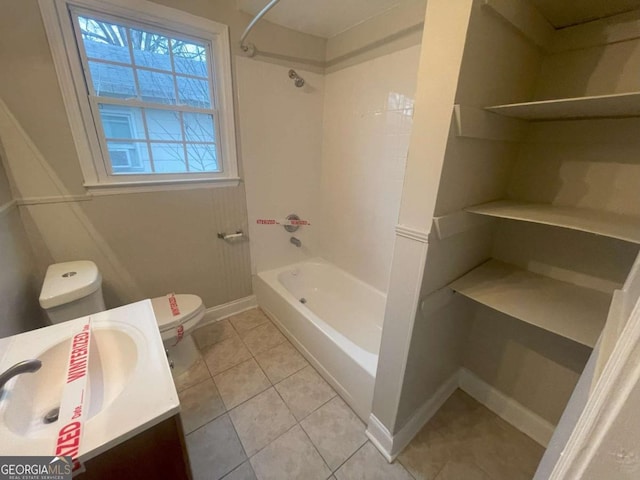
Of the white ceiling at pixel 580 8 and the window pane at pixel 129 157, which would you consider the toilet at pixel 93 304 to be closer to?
the window pane at pixel 129 157

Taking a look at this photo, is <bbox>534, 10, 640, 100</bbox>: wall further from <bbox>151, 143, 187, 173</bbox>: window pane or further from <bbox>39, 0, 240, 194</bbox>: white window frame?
<bbox>151, 143, 187, 173</bbox>: window pane

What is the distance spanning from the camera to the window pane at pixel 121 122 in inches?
60.2

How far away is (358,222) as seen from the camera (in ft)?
7.06

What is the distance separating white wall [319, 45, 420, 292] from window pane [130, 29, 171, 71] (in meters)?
1.18

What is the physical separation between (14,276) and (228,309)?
1.32 meters

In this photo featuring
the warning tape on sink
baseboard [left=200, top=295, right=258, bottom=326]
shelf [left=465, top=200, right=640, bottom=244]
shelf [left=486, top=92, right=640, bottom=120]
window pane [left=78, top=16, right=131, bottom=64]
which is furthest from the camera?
baseboard [left=200, top=295, right=258, bottom=326]

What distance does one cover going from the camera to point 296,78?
199cm

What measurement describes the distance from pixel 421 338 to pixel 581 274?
0.76 meters

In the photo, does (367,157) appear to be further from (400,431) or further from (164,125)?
(400,431)

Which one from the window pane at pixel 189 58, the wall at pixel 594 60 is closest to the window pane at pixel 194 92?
the window pane at pixel 189 58

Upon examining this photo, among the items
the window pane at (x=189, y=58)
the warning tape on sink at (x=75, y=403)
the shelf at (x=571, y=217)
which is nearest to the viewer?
the warning tape on sink at (x=75, y=403)

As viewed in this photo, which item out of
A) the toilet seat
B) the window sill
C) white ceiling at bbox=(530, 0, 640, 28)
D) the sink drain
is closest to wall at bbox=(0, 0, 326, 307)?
the window sill

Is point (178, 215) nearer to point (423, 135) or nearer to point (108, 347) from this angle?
point (108, 347)

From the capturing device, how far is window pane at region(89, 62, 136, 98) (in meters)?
1.46
